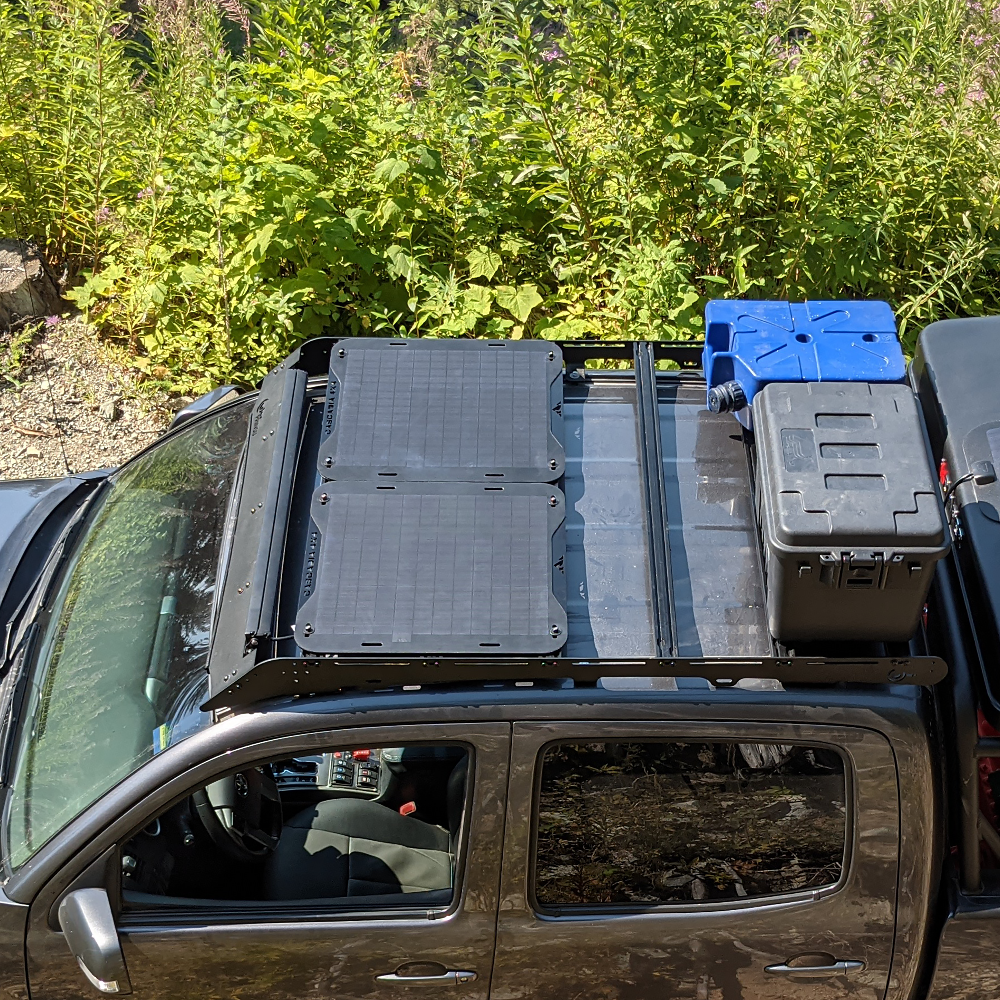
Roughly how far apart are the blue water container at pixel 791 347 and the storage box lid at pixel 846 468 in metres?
0.10

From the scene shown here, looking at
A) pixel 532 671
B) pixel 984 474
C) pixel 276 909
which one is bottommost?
pixel 276 909

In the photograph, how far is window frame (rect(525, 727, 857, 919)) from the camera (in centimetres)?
248

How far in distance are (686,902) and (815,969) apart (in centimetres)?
35

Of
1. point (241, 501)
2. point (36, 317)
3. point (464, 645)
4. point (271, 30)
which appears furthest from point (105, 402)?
point (464, 645)

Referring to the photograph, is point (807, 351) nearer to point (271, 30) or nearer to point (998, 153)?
point (998, 153)

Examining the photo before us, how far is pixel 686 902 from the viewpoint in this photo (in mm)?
2635

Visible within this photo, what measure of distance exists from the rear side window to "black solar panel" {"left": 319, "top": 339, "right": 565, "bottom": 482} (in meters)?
0.74

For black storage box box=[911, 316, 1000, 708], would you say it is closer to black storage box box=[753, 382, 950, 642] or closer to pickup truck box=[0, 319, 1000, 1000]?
pickup truck box=[0, 319, 1000, 1000]

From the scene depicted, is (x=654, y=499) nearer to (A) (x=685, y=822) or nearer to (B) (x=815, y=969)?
(A) (x=685, y=822)

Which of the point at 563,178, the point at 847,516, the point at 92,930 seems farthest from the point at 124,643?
the point at 563,178

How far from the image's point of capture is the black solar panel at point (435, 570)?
2418mm

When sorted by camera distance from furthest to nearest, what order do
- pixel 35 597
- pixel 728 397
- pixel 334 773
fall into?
1. pixel 334 773
2. pixel 35 597
3. pixel 728 397

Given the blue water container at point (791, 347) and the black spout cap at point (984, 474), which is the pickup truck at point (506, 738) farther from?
the blue water container at point (791, 347)

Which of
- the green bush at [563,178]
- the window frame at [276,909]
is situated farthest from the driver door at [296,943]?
the green bush at [563,178]
